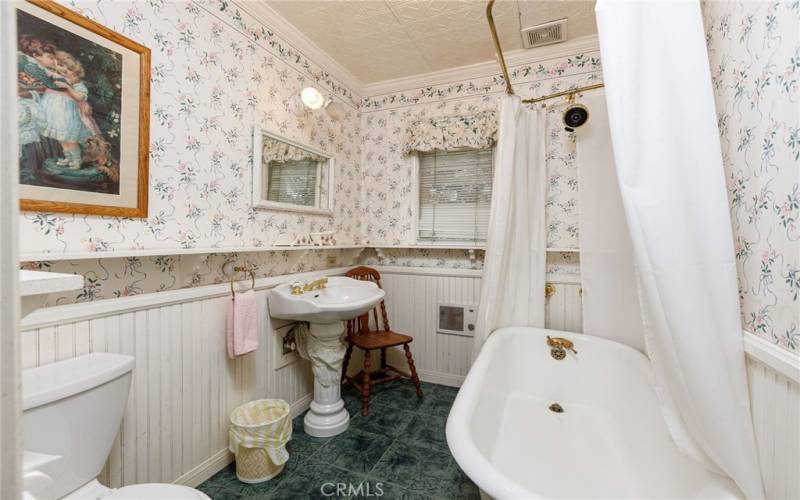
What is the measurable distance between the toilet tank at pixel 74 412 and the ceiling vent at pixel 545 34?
2686 mm

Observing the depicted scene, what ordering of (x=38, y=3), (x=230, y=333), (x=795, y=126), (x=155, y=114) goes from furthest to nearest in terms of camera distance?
(x=230, y=333)
(x=155, y=114)
(x=38, y=3)
(x=795, y=126)

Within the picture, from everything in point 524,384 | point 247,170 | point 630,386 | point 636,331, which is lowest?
point 524,384

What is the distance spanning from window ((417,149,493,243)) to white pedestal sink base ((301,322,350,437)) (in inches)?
45.9

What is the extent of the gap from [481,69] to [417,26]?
0.69 meters

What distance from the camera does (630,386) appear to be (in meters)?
1.71

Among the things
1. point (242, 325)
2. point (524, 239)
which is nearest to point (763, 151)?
point (524, 239)

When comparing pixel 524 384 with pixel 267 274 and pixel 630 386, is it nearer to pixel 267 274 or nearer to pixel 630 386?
pixel 630 386

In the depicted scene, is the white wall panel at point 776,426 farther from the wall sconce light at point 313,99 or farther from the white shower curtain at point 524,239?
the wall sconce light at point 313,99

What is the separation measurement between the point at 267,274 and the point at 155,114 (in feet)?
3.18

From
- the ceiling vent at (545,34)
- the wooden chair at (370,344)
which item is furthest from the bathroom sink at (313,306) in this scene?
the ceiling vent at (545,34)

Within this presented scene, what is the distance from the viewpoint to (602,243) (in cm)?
197

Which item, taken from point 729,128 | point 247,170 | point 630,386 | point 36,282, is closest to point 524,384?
point 630,386

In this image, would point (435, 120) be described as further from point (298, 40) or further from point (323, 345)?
point (323, 345)

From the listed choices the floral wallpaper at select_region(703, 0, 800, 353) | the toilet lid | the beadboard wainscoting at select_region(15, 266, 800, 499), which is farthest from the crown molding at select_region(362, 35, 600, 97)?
the toilet lid
